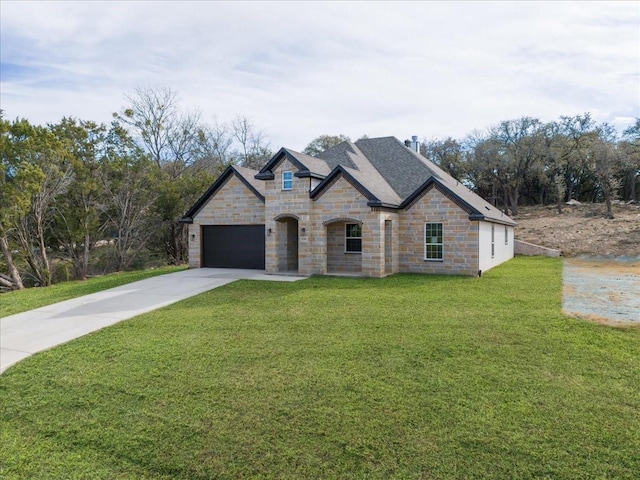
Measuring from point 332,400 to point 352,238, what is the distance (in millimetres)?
12975

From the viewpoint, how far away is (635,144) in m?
37.5

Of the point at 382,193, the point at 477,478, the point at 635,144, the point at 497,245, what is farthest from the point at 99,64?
the point at 635,144

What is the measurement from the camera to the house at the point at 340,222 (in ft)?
51.6

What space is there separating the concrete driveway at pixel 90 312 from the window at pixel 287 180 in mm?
3746

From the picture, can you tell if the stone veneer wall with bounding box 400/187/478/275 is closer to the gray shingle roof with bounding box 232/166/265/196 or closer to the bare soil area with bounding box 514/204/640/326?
the bare soil area with bounding box 514/204/640/326

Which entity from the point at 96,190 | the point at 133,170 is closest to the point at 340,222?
the point at 133,170

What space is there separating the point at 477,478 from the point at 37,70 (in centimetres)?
1728

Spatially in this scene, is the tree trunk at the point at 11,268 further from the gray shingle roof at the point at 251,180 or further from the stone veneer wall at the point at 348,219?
the stone veneer wall at the point at 348,219

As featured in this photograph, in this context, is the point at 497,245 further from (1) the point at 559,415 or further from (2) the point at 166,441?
(2) the point at 166,441

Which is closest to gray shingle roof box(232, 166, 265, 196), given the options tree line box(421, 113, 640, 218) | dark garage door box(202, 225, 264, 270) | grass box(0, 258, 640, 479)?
dark garage door box(202, 225, 264, 270)

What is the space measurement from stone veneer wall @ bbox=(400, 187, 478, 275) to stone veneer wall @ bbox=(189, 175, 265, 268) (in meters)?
6.85

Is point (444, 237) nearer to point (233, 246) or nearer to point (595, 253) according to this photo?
point (233, 246)

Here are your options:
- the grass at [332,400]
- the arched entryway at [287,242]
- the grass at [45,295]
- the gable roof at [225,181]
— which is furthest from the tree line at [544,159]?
the grass at [45,295]

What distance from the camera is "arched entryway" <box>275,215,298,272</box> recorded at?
17266mm
